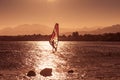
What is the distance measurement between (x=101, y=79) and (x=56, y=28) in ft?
111

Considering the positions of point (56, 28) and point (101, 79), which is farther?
point (101, 79)

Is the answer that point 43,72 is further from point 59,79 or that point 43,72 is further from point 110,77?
point 110,77

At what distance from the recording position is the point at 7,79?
73062 millimetres

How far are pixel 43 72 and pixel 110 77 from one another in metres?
16.2

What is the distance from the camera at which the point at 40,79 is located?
Answer: 73.4m

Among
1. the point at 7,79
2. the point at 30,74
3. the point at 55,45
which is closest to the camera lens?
the point at 55,45

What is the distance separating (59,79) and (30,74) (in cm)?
875

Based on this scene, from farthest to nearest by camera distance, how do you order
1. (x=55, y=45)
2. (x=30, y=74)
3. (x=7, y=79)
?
(x=30, y=74)
(x=7, y=79)
(x=55, y=45)

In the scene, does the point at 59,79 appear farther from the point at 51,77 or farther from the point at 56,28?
the point at 56,28

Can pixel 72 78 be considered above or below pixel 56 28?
below

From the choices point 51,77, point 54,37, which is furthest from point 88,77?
point 54,37

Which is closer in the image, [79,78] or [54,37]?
[54,37]

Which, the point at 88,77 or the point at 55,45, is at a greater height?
the point at 55,45

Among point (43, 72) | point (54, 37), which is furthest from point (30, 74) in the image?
point (54, 37)
